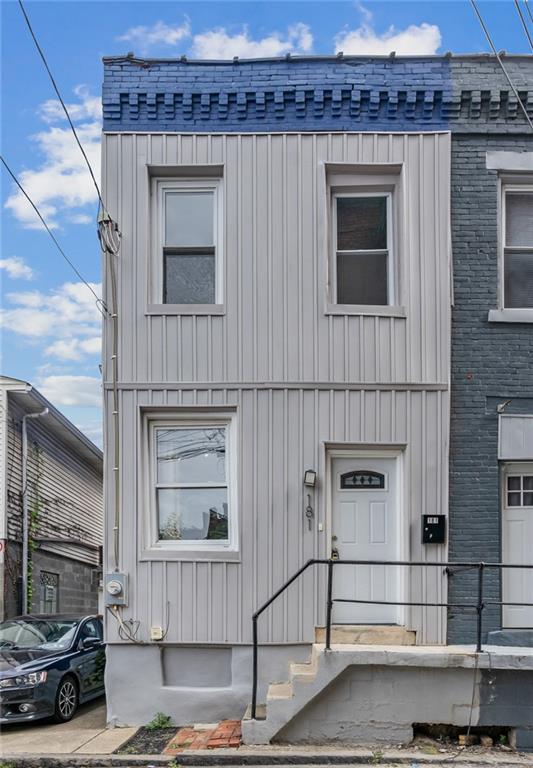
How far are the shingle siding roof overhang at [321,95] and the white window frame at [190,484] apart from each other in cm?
338

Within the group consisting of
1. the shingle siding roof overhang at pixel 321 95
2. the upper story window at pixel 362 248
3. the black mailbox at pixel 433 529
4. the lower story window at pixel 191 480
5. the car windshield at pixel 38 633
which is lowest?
the car windshield at pixel 38 633

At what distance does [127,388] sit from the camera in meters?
8.75

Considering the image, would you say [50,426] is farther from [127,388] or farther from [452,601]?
[452,601]

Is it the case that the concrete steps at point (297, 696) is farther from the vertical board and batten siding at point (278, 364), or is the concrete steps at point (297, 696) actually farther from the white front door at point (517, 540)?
the white front door at point (517, 540)

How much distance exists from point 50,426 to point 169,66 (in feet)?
33.1

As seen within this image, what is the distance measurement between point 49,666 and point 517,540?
5722mm

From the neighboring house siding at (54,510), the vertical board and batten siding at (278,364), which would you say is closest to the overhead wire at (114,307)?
the vertical board and batten siding at (278,364)

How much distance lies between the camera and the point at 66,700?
9391 millimetres

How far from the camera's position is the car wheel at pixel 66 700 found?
30.1ft

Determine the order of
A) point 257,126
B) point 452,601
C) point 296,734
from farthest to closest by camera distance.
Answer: point 257,126
point 452,601
point 296,734

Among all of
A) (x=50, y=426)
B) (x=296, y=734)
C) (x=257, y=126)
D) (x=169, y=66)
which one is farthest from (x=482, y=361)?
(x=50, y=426)

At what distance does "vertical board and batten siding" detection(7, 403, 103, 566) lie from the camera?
15.2m

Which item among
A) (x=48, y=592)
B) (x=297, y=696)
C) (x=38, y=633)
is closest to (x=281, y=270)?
(x=297, y=696)

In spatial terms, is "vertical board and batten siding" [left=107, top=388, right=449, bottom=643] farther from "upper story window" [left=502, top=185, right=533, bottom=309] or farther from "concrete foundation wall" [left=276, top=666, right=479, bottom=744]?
"upper story window" [left=502, top=185, right=533, bottom=309]
